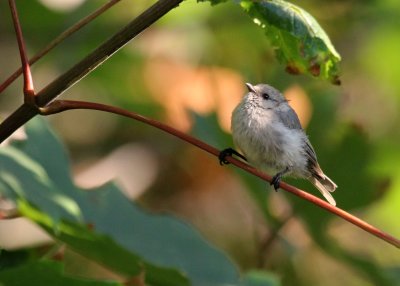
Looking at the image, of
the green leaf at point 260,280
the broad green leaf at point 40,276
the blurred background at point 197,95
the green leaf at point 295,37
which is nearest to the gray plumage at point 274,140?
the blurred background at point 197,95

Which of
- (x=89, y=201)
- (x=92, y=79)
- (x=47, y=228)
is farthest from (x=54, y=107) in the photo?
(x=92, y=79)

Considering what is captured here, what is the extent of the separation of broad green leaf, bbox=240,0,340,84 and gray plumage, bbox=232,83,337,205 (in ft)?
3.54

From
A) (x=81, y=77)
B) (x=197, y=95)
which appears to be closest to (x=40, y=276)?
(x=81, y=77)

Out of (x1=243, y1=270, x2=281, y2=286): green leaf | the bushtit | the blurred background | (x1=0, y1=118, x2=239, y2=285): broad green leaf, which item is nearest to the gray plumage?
the bushtit

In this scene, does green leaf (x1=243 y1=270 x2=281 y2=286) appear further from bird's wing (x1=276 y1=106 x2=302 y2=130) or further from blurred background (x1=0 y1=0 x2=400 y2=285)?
blurred background (x1=0 y1=0 x2=400 y2=285)

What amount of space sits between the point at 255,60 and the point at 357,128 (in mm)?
1929

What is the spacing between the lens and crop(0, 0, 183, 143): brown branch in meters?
1.78

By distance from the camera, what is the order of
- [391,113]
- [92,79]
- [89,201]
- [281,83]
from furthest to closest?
[391,113] → [92,79] → [281,83] → [89,201]

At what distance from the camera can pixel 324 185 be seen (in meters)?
3.54

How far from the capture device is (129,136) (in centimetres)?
539

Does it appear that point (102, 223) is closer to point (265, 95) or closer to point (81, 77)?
point (265, 95)

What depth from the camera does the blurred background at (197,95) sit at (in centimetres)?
466

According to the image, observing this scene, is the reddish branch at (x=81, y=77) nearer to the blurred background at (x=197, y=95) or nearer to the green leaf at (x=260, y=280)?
the green leaf at (x=260, y=280)

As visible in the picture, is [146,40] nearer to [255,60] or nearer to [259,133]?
[255,60]
